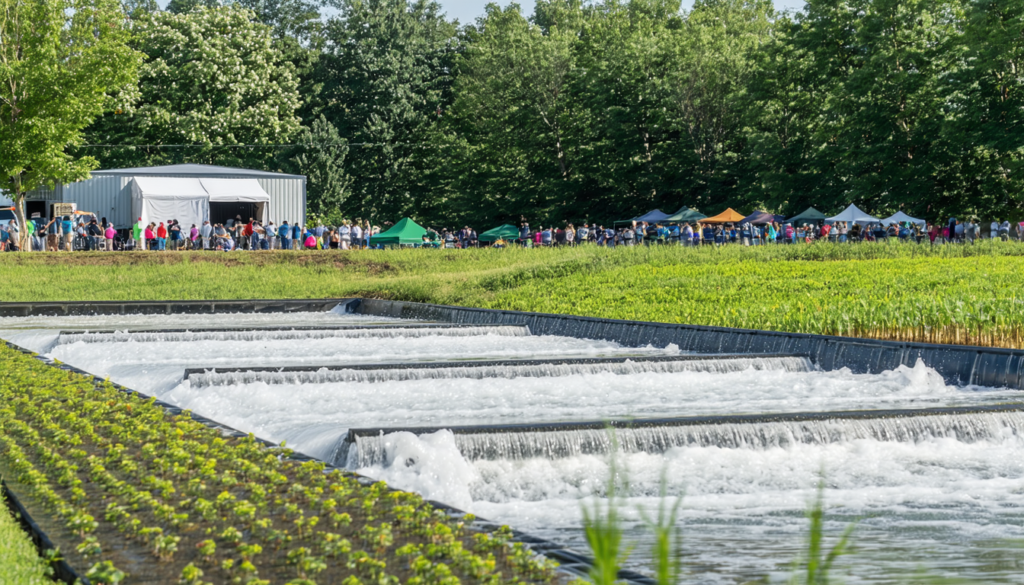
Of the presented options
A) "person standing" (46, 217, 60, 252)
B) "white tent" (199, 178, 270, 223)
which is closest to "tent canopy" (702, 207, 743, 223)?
"white tent" (199, 178, 270, 223)

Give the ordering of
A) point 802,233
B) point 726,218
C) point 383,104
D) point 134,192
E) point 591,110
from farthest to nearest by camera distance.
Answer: point 383,104
point 591,110
point 726,218
point 802,233
point 134,192

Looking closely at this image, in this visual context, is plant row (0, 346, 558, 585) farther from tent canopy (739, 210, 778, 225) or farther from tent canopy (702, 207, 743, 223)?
tent canopy (702, 207, 743, 223)

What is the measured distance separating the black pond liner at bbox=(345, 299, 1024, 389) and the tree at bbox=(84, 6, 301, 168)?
1608 inches

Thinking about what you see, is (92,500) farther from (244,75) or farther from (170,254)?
(244,75)

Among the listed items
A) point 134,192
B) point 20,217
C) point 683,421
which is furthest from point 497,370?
point 134,192

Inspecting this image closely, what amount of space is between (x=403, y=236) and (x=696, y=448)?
44.2 meters

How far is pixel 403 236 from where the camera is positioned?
171ft

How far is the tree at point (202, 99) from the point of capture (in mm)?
58750

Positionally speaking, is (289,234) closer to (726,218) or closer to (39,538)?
(726,218)

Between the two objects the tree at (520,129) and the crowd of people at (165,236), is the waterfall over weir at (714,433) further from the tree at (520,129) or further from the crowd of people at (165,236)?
the tree at (520,129)

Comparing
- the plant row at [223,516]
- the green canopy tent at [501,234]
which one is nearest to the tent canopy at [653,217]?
the green canopy tent at [501,234]

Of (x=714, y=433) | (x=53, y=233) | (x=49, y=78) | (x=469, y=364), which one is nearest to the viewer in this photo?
(x=714, y=433)

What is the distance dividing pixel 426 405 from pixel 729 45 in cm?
5239

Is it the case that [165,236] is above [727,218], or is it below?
below
